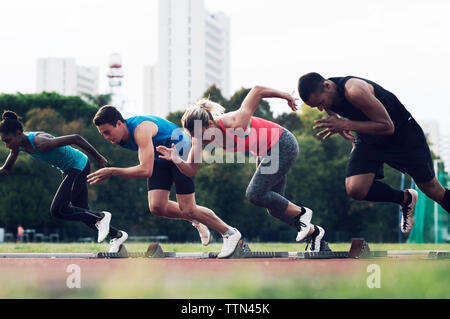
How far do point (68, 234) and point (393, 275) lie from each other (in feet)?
152

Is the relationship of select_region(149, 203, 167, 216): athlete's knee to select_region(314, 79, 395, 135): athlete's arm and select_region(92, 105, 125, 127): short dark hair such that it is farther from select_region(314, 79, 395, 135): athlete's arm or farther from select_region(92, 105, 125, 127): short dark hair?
select_region(314, 79, 395, 135): athlete's arm

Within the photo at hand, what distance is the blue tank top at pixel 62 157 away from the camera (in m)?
8.69

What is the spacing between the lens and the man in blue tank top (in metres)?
7.55

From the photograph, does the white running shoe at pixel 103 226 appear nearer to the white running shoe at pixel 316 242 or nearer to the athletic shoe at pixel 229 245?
the athletic shoe at pixel 229 245

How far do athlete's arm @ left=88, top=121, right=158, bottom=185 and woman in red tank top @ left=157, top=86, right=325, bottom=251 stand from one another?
0.94 ft

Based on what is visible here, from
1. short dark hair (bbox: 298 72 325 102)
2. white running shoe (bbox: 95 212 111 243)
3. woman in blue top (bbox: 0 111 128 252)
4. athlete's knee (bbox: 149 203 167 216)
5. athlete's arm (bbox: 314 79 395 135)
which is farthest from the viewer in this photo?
white running shoe (bbox: 95 212 111 243)

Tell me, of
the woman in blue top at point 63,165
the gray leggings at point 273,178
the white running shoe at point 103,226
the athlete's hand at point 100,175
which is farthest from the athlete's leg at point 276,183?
the white running shoe at point 103,226

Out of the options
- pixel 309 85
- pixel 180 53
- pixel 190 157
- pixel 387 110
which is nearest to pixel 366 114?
pixel 387 110

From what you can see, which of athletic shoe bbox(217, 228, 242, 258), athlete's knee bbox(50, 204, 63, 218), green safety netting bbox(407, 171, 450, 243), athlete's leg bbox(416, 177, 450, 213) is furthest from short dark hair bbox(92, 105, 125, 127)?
green safety netting bbox(407, 171, 450, 243)

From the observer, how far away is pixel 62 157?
8891 mm

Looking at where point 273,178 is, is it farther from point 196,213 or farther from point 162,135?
Result: point 162,135

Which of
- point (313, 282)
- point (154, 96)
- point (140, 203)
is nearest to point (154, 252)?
point (313, 282)

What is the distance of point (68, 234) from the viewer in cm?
4853

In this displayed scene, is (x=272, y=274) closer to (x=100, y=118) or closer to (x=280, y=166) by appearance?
(x=280, y=166)
